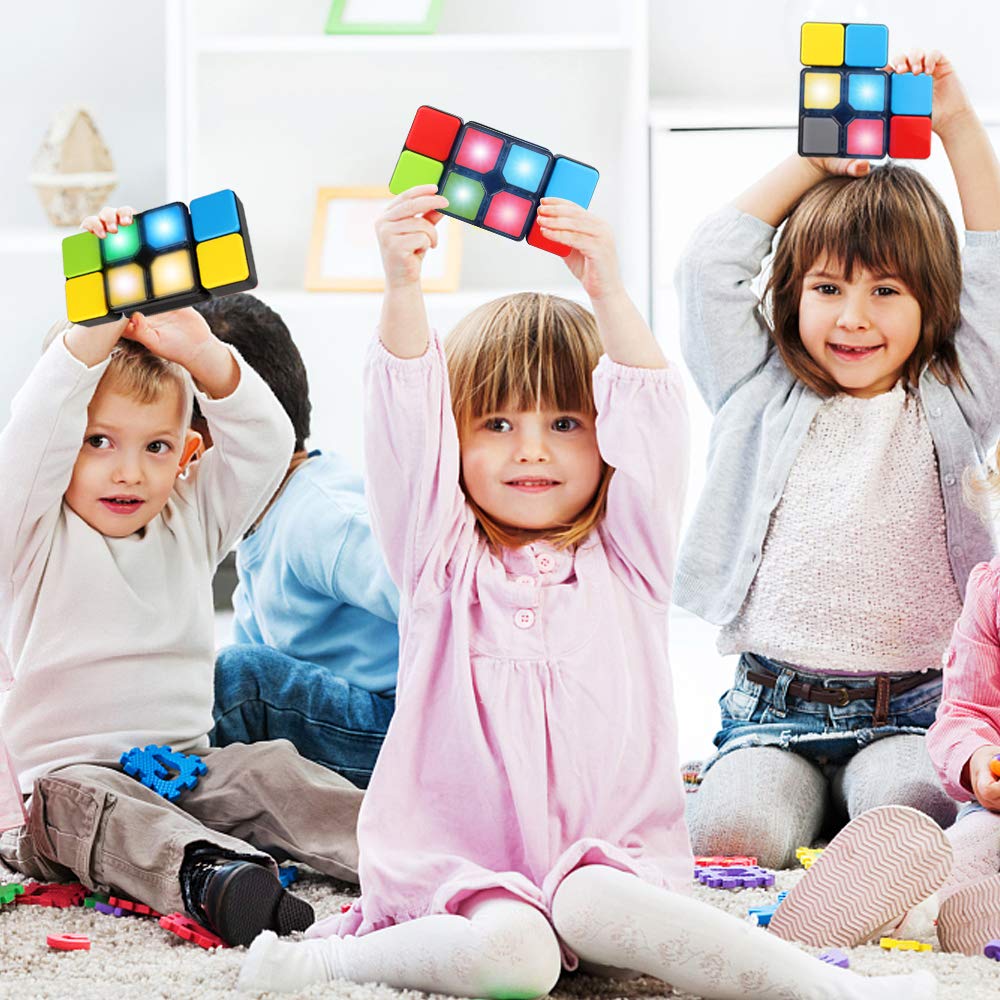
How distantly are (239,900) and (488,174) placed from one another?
0.57 m

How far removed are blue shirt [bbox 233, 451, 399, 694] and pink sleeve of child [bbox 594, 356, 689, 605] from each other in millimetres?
404

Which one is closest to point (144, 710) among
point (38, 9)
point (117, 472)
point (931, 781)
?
point (117, 472)

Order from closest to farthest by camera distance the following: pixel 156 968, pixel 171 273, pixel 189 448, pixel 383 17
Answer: pixel 156 968, pixel 171 273, pixel 189 448, pixel 383 17

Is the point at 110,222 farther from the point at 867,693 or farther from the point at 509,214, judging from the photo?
the point at 867,693

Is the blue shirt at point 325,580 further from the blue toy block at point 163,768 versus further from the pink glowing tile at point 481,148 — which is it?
the pink glowing tile at point 481,148

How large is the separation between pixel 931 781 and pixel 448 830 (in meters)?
0.53

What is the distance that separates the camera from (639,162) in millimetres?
2568

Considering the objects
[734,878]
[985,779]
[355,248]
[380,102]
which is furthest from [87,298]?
[380,102]

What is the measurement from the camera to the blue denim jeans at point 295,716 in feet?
5.08

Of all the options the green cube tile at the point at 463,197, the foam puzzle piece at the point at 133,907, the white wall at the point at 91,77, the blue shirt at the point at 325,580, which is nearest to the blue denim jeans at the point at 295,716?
the blue shirt at the point at 325,580

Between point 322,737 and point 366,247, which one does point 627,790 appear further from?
point 366,247

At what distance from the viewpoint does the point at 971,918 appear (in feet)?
3.85

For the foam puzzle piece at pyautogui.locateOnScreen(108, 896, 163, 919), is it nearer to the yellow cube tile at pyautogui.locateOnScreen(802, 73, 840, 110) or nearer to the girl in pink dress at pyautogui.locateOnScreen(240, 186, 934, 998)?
the girl in pink dress at pyautogui.locateOnScreen(240, 186, 934, 998)

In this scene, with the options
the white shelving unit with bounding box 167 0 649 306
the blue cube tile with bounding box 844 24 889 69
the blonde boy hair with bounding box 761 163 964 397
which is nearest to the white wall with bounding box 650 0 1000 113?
the white shelving unit with bounding box 167 0 649 306
